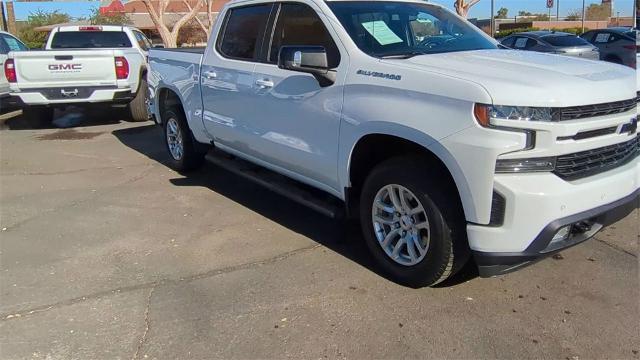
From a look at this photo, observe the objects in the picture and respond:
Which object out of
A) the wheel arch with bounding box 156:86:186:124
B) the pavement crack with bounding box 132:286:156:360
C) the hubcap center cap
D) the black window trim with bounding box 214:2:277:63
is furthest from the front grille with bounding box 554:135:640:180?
the wheel arch with bounding box 156:86:186:124

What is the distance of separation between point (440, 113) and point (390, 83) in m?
0.44

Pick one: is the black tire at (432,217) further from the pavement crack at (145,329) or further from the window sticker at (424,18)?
the pavement crack at (145,329)

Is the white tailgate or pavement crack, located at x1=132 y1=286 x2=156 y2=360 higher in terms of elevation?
the white tailgate

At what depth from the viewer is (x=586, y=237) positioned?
134 inches

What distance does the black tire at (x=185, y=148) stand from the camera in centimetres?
664

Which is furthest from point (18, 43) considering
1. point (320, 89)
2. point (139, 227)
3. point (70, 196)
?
point (320, 89)

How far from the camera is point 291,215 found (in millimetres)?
5445

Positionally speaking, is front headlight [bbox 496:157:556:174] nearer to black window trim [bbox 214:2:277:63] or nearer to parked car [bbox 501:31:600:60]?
black window trim [bbox 214:2:277:63]

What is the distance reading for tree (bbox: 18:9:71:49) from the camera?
34.2 m

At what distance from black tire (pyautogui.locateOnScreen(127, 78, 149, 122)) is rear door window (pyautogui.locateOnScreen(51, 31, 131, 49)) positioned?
1.46 meters

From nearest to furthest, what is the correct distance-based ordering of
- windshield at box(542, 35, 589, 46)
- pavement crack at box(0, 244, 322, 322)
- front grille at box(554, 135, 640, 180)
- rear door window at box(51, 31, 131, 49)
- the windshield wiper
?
1. front grille at box(554, 135, 640, 180)
2. pavement crack at box(0, 244, 322, 322)
3. the windshield wiper
4. rear door window at box(51, 31, 131, 49)
5. windshield at box(542, 35, 589, 46)

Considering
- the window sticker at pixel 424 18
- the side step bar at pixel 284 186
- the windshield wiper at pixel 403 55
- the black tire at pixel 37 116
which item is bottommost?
the black tire at pixel 37 116

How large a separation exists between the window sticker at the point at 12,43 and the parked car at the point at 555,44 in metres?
13.9

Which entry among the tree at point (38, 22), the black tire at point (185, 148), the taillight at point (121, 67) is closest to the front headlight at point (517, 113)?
the black tire at point (185, 148)
